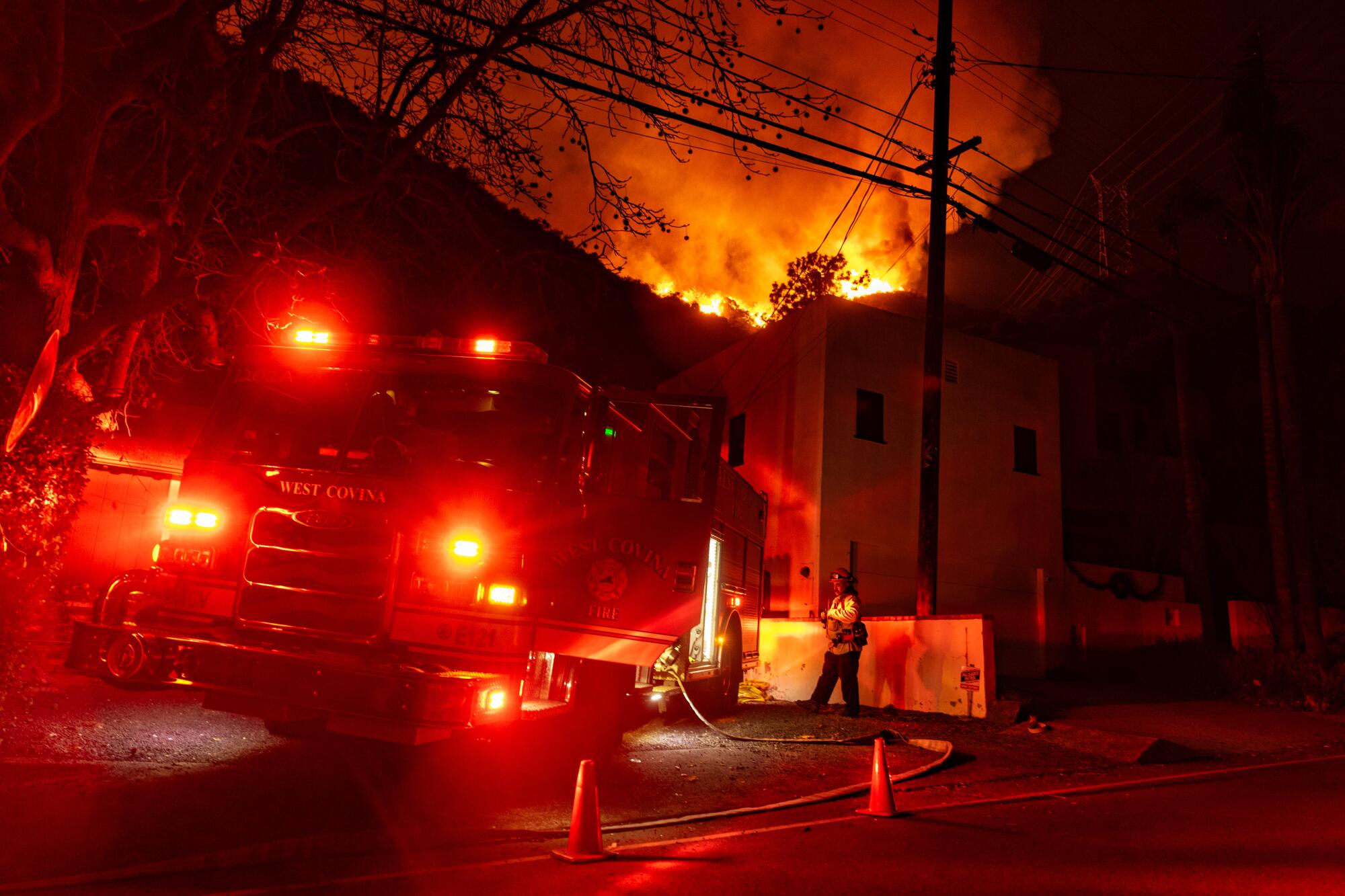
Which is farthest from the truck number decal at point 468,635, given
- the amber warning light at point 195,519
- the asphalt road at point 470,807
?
the amber warning light at point 195,519

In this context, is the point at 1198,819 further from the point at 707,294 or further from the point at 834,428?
the point at 707,294

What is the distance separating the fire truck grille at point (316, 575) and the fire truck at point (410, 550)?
0.01m

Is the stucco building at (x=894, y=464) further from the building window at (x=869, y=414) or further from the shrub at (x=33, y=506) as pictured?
the shrub at (x=33, y=506)

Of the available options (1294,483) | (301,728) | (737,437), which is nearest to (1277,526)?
(1294,483)

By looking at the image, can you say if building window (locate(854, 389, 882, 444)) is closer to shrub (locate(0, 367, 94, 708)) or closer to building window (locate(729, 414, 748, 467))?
building window (locate(729, 414, 748, 467))

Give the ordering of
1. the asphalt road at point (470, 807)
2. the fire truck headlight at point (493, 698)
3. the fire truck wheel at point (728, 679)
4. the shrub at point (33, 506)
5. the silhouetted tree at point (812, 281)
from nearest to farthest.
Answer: the asphalt road at point (470, 807) → the fire truck headlight at point (493, 698) → the shrub at point (33, 506) → the fire truck wheel at point (728, 679) → the silhouetted tree at point (812, 281)

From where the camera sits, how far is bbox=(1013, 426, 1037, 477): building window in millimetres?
20375

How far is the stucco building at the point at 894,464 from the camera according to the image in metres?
17.5

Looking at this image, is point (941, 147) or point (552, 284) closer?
point (552, 284)

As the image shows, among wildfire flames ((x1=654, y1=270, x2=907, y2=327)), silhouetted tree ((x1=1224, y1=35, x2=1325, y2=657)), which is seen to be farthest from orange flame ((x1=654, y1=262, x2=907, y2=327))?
silhouetted tree ((x1=1224, y1=35, x2=1325, y2=657))

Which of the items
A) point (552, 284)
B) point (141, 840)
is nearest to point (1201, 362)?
point (552, 284)

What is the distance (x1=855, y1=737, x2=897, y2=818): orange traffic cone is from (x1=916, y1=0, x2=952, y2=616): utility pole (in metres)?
6.58

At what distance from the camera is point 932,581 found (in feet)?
44.4

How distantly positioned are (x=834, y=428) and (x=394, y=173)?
32.0 feet
